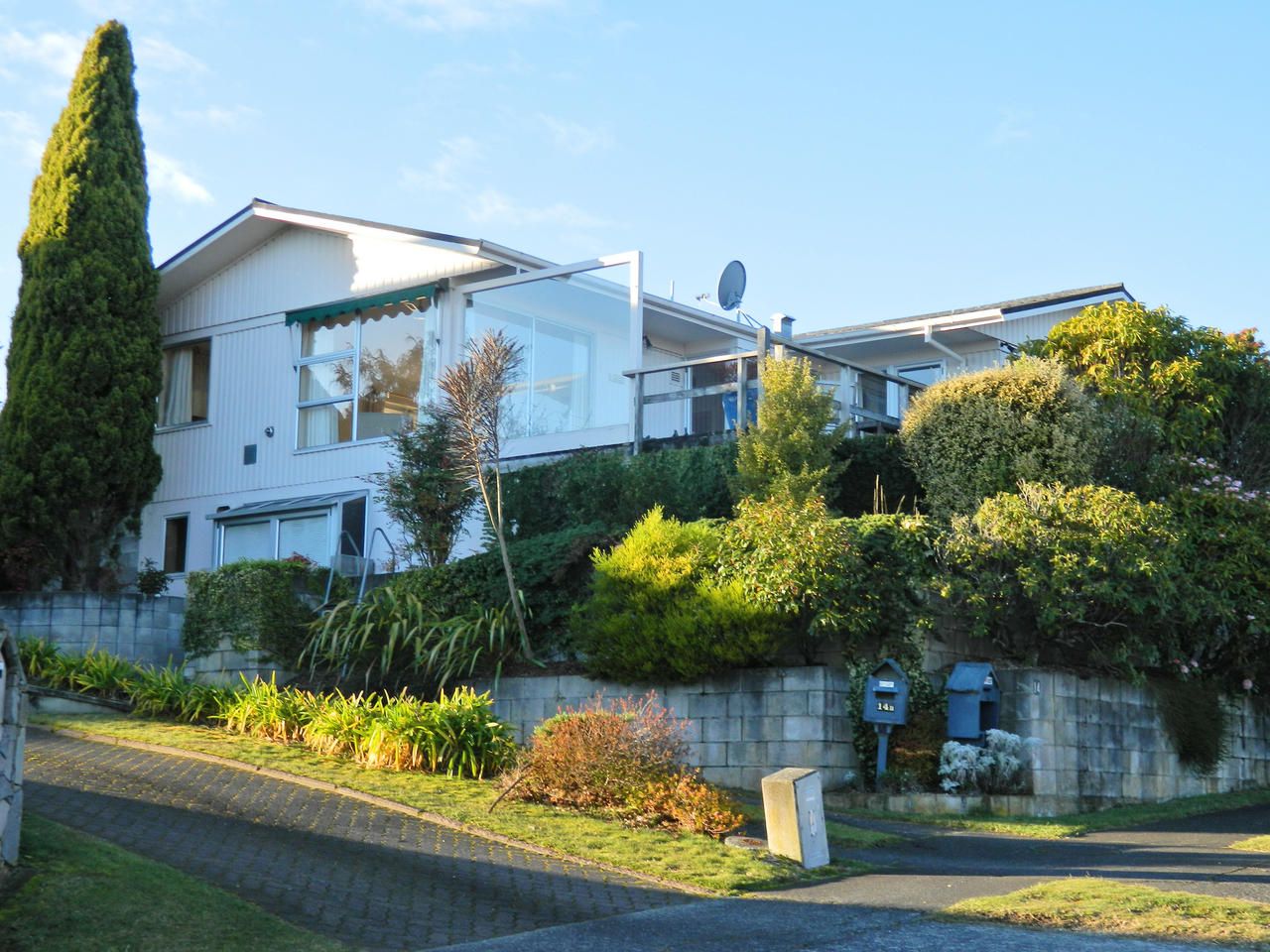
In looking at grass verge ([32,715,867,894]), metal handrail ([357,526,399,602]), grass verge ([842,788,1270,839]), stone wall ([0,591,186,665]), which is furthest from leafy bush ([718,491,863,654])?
stone wall ([0,591,186,665])

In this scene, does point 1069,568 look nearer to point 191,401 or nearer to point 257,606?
point 257,606

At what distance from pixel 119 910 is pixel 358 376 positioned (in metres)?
16.3

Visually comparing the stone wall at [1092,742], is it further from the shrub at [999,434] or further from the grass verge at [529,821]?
the grass verge at [529,821]

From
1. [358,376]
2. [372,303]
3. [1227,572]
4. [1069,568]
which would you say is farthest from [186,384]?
[1227,572]

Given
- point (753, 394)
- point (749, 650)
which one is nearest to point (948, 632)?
point (749, 650)

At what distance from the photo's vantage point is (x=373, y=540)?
72.5 feet

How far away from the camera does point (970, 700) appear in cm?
1394

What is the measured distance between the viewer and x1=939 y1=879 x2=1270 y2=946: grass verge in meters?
8.27

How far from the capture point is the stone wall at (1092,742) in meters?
14.3

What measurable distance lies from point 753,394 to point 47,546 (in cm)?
1018

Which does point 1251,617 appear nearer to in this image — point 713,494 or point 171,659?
point 713,494

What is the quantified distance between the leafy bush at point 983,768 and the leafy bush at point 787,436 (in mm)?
3561

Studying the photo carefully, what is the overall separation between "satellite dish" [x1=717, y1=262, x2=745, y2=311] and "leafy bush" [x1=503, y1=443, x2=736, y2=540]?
6073 millimetres

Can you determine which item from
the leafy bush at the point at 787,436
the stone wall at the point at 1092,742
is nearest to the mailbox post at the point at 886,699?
the stone wall at the point at 1092,742
